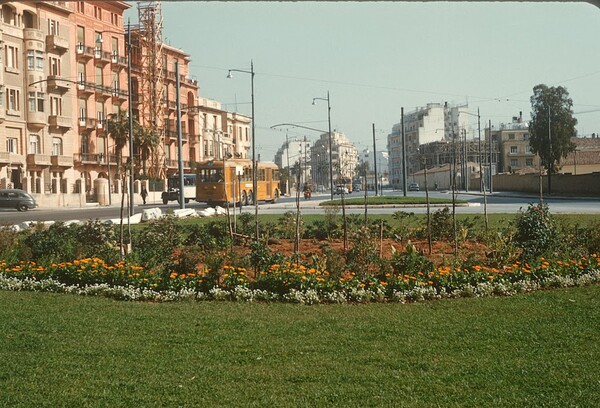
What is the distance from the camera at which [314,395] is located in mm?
5809

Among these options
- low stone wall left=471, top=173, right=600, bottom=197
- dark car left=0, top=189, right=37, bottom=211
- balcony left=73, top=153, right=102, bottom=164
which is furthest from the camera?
balcony left=73, top=153, right=102, bottom=164

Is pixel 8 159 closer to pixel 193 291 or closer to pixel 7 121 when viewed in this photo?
pixel 7 121

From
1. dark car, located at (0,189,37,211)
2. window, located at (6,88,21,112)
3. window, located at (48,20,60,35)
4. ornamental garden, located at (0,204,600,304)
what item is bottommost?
ornamental garden, located at (0,204,600,304)

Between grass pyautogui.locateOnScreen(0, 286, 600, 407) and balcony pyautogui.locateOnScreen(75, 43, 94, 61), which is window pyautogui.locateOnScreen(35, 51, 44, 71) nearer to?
balcony pyautogui.locateOnScreen(75, 43, 94, 61)

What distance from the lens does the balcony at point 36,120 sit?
2058 inches

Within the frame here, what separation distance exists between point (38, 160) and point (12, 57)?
757 cm

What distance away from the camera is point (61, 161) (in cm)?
5612

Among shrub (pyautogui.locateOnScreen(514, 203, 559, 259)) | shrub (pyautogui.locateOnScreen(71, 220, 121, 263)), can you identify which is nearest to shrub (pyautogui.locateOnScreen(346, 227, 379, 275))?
shrub (pyautogui.locateOnScreen(514, 203, 559, 259))

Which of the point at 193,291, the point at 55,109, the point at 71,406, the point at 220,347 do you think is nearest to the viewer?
the point at 71,406

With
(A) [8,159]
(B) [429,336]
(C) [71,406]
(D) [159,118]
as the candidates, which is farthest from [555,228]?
(D) [159,118]

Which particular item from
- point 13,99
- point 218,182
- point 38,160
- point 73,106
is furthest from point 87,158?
point 218,182

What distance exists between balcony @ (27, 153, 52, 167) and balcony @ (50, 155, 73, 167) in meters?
0.69

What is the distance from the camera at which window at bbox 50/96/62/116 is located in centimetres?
5666

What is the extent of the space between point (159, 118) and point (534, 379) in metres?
71.5
